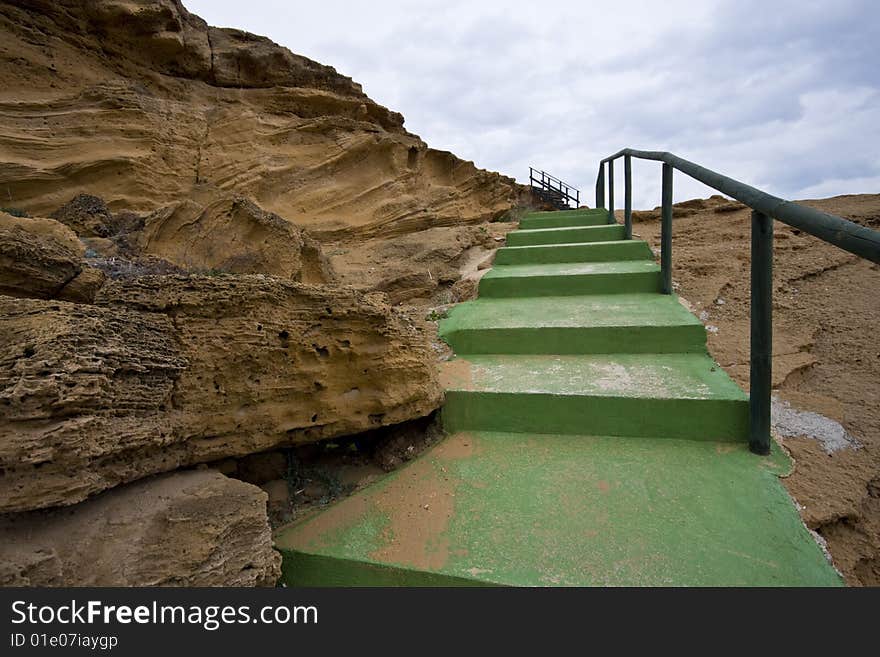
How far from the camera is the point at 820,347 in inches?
104

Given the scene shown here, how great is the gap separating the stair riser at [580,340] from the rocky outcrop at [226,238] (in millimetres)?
1452

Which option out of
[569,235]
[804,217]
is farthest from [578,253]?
[804,217]

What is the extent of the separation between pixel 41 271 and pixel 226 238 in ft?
5.47

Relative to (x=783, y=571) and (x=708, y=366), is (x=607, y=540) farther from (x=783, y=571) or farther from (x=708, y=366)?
(x=708, y=366)

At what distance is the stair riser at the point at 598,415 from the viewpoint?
2.15 m

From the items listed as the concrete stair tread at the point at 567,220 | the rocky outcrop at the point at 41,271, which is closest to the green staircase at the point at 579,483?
the rocky outcrop at the point at 41,271

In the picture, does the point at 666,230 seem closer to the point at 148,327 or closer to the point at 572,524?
the point at 572,524

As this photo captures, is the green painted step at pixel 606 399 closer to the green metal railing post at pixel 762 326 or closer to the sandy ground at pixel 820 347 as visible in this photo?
the green metal railing post at pixel 762 326

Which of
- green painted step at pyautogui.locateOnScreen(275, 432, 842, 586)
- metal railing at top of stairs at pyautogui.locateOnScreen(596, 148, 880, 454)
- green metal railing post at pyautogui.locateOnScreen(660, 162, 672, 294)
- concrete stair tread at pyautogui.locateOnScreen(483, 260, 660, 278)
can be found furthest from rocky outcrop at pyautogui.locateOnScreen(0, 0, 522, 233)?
metal railing at top of stairs at pyautogui.locateOnScreen(596, 148, 880, 454)

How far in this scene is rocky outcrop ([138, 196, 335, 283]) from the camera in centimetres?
338

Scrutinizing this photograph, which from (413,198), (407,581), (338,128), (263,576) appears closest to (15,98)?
(338,128)

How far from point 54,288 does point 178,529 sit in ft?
4.23

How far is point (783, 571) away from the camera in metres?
1.44

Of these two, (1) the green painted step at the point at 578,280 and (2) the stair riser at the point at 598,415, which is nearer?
(2) the stair riser at the point at 598,415
